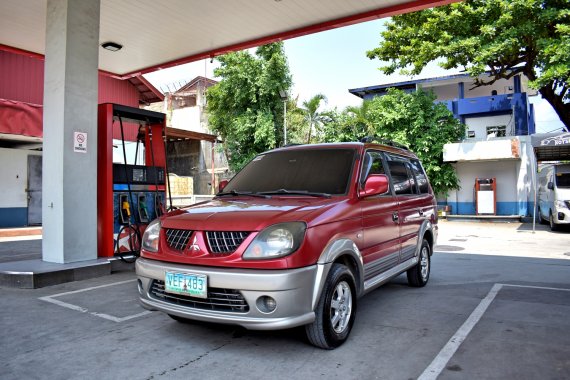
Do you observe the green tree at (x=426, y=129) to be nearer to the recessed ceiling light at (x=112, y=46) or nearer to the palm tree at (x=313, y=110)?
the palm tree at (x=313, y=110)

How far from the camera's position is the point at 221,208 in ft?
11.8

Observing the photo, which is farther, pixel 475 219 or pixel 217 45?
pixel 475 219

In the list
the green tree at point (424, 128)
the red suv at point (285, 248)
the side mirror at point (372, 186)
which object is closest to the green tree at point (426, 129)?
the green tree at point (424, 128)

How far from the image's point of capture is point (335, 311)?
11.3 ft

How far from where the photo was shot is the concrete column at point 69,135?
616 cm

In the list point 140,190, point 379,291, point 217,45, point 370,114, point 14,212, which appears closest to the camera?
point 379,291

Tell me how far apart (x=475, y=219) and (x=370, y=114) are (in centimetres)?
740

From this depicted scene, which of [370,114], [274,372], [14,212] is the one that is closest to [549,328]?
[274,372]

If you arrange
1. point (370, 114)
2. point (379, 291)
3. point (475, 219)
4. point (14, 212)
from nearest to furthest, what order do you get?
point (379, 291) → point (14, 212) → point (475, 219) → point (370, 114)

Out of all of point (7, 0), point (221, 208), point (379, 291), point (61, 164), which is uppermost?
point (7, 0)

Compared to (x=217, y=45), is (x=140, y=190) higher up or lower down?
lower down

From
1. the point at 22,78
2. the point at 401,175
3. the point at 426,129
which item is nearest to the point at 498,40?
the point at 426,129

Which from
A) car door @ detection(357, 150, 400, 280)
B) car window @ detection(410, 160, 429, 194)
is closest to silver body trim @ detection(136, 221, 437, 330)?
car door @ detection(357, 150, 400, 280)

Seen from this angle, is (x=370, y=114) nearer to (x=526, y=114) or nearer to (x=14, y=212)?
(x=526, y=114)
